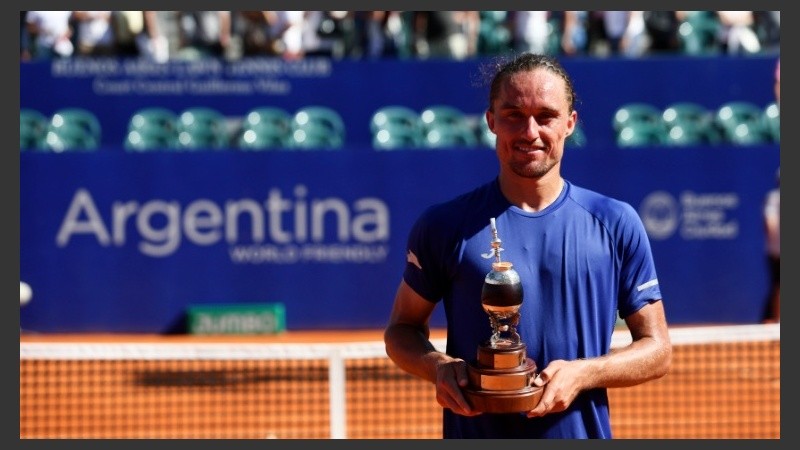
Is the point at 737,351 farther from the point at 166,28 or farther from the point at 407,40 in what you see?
the point at 166,28

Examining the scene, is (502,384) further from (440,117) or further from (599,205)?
(440,117)

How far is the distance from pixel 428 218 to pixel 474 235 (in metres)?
0.16

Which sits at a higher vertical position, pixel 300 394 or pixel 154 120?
pixel 154 120

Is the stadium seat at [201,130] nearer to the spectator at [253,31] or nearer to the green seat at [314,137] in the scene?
the green seat at [314,137]

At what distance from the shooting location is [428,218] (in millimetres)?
3256

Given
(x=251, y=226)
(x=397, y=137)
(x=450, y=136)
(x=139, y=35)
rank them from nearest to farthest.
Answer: (x=251, y=226), (x=450, y=136), (x=397, y=137), (x=139, y=35)

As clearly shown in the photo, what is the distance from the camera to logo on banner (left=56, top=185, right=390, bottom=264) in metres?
10.9

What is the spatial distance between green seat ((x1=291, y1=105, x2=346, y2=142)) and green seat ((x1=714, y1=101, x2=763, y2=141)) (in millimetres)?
4034

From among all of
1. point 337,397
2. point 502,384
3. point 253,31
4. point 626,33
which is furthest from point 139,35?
point 502,384

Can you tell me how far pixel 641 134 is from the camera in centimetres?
1177

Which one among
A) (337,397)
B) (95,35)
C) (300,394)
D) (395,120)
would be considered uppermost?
(95,35)

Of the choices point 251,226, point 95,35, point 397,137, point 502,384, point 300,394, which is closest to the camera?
point 502,384

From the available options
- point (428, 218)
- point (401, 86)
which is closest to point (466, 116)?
point (401, 86)

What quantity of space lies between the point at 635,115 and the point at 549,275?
917 cm
